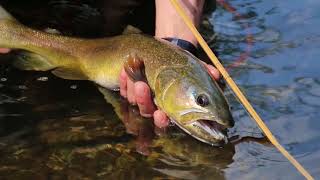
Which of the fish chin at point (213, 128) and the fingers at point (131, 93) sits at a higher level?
the fingers at point (131, 93)

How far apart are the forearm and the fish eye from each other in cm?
50

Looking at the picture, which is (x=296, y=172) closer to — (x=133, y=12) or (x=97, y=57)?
(x=97, y=57)

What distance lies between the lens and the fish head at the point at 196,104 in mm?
2629

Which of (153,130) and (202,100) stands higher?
(202,100)

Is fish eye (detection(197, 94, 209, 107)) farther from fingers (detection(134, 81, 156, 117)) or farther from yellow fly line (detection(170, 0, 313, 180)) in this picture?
fingers (detection(134, 81, 156, 117))

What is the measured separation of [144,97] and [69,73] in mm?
606

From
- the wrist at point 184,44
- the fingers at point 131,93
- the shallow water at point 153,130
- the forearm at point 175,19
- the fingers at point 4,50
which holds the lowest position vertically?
the shallow water at point 153,130

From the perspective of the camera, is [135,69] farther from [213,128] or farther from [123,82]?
[213,128]

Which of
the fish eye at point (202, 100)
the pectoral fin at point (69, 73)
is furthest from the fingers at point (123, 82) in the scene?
the fish eye at point (202, 100)

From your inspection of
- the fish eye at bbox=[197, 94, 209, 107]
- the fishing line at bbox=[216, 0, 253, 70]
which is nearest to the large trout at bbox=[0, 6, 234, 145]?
the fish eye at bbox=[197, 94, 209, 107]

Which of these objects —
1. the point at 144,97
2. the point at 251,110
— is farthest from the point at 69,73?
the point at 251,110

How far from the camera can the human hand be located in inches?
111

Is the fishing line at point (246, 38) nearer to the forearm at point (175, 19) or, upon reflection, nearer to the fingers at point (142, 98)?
the forearm at point (175, 19)

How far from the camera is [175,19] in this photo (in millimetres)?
3100
